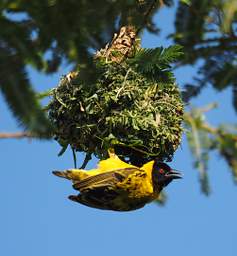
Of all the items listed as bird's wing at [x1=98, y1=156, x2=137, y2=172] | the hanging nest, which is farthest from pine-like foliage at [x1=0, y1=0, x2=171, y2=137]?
bird's wing at [x1=98, y1=156, x2=137, y2=172]

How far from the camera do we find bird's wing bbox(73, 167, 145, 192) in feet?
10.3

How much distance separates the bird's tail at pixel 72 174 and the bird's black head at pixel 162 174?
1.43 feet

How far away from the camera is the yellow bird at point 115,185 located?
3.15m

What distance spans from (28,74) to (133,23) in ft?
2.18

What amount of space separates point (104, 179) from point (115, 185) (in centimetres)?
8

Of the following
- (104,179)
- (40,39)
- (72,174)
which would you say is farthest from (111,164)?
(40,39)

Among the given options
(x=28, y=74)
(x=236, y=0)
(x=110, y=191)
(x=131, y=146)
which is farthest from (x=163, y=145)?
(x=28, y=74)

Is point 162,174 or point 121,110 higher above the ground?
point 121,110

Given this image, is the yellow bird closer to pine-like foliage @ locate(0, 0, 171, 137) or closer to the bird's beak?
the bird's beak

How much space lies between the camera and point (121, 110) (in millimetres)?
3195

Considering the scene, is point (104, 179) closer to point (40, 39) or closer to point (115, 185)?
point (115, 185)

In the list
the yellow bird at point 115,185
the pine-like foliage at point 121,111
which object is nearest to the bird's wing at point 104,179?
the yellow bird at point 115,185

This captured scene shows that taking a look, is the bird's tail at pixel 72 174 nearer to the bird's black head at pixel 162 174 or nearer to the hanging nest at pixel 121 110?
→ the hanging nest at pixel 121 110

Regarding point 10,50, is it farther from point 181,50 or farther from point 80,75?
point 181,50
